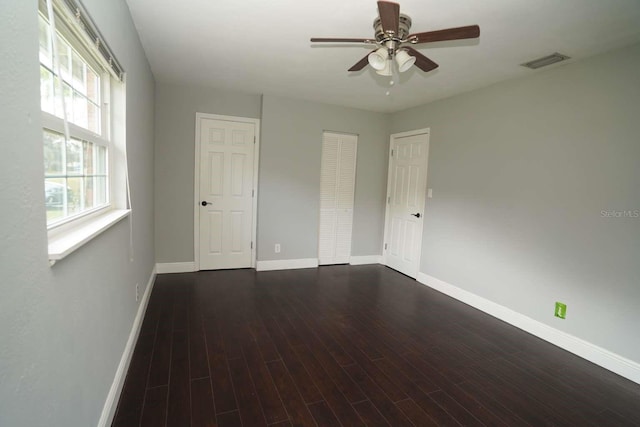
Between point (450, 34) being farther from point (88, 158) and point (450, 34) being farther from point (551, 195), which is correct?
point (88, 158)

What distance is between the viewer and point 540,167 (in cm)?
298

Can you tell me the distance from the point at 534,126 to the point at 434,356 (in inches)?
93.4

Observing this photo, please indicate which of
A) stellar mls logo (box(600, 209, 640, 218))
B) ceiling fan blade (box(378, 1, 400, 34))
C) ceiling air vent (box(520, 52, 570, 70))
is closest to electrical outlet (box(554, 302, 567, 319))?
stellar mls logo (box(600, 209, 640, 218))

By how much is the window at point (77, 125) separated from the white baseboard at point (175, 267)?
226 centimetres

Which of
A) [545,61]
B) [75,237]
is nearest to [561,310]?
[545,61]

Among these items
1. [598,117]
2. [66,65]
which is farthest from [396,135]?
[66,65]

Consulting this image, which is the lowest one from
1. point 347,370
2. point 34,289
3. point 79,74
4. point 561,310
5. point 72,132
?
point 347,370

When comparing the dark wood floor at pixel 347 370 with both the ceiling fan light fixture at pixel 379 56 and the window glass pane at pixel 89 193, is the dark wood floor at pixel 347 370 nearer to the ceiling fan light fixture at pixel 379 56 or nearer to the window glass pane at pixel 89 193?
the window glass pane at pixel 89 193

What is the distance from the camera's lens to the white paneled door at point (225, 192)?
4297 mm

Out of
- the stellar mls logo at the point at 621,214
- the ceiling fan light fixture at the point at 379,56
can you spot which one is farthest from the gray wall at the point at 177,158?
the stellar mls logo at the point at 621,214

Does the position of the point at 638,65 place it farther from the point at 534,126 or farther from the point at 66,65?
the point at 66,65

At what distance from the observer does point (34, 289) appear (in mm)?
879

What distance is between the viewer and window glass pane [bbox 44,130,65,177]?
1139 millimetres

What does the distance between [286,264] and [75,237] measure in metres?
3.58
